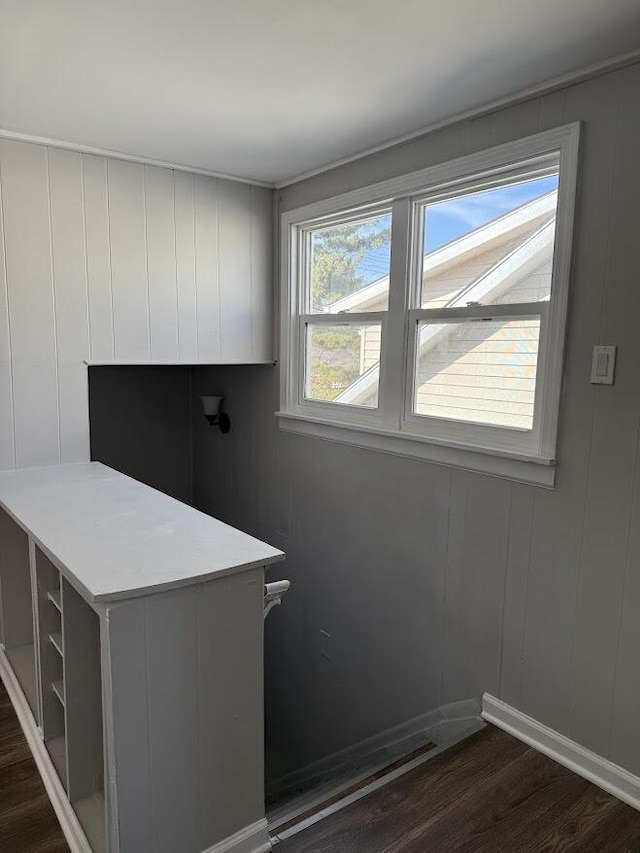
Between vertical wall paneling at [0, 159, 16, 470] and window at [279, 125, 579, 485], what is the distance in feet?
4.43

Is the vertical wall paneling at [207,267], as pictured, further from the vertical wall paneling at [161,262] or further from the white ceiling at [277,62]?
the white ceiling at [277,62]

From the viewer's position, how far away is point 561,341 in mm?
1935

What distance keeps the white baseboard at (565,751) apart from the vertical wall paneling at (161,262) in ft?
6.94

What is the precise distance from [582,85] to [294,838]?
2437 millimetres

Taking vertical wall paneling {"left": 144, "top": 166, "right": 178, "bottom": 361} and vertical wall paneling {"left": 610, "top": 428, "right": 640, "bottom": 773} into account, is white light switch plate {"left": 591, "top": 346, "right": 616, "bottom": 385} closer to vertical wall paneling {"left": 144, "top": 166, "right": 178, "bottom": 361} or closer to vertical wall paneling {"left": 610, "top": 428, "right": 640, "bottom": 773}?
vertical wall paneling {"left": 610, "top": 428, "right": 640, "bottom": 773}

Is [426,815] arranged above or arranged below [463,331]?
below

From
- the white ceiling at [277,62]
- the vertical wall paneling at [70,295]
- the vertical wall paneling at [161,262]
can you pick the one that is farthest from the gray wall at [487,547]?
the vertical wall paneling at [70,295]

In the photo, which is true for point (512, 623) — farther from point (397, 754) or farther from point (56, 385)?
point (56, 385)

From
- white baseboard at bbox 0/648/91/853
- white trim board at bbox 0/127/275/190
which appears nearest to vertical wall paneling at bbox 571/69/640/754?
white baseboard at bbox 0/648/91/853

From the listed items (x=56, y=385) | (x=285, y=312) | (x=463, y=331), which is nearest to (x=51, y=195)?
(x=56, y=385)

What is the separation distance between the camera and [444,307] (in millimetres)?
2391

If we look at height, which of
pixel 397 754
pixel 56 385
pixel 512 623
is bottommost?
pixel 397 754

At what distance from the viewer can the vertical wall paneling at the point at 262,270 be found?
3.18 meters

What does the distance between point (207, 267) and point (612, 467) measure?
2111mm
